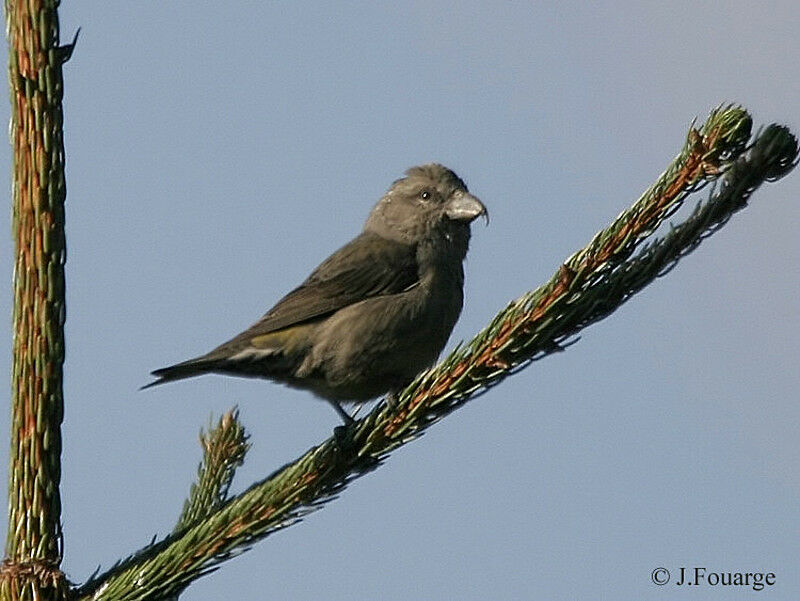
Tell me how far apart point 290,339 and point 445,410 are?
2.47m

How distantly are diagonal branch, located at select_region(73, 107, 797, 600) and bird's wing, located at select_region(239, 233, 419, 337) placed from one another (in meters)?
2.52

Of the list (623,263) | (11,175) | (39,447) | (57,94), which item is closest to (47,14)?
(57,94)

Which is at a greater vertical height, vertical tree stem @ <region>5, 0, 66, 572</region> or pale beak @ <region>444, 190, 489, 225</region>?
pale beak @ <region>444, 190, 489, 225</region>

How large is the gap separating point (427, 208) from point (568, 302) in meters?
3.93

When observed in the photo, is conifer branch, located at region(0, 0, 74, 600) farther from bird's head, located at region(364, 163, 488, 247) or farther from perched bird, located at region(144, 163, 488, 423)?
bird's head, located at region(364, 163, 488, 247)

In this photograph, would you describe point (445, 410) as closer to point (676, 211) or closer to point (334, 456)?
point (334, 456)

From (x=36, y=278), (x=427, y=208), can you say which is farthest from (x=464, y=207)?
(x=36, y=278)

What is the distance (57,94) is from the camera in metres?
2.71

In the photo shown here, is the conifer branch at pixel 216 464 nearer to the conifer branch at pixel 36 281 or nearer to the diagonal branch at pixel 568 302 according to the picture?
the diagonal branch at pixel 568 302

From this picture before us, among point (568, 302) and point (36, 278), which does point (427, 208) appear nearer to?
point (568, 302)

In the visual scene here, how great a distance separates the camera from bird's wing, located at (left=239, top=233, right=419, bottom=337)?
228 inches

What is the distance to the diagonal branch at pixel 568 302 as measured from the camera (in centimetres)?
286

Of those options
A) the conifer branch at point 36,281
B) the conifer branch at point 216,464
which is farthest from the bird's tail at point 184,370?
the conifer branch at point 36,281

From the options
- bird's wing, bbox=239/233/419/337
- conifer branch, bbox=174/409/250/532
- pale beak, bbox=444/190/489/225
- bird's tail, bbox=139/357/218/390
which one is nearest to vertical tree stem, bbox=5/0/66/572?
conifer branch, bbox=174/409/250/532
